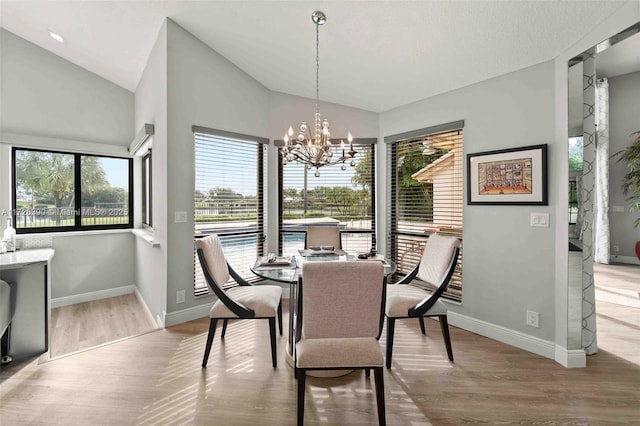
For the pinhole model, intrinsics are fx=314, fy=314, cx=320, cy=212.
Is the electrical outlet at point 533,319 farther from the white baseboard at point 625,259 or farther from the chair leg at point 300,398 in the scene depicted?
the white baseboard at point 625,259

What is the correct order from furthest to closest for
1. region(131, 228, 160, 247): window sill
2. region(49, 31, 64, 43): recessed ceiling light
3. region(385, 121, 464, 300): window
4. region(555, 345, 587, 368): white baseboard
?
region(49, 31, 64, 43): recessed ceiling light, region(385, 121, 464, 300): window, region(131, 228, 160, 247): window sill, region(555, 345, 587, 368): white baseboard

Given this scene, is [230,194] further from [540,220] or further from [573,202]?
[573,202]

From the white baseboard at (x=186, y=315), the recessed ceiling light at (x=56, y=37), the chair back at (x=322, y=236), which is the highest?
the recessed ceiling light at (x=56, y=37)

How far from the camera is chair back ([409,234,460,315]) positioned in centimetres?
250

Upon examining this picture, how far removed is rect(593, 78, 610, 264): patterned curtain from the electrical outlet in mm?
4808

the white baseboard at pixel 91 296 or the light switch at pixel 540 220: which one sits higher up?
the light switch at pixel 540 220

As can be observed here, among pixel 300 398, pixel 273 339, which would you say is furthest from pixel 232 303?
pixel 300 398

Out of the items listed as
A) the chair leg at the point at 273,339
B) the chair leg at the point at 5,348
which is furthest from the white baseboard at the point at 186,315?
the chair leg at the point at 273,339

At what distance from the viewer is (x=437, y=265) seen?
110 inches

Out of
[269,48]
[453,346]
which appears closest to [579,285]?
[453,346]

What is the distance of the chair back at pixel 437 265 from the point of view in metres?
2.50

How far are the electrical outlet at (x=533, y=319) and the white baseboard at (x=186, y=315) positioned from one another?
318 cm

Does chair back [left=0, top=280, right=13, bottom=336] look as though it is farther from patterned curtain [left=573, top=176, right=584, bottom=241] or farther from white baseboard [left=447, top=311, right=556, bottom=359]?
patterned curtain [left=573, top=176, right=584, bottom=241]

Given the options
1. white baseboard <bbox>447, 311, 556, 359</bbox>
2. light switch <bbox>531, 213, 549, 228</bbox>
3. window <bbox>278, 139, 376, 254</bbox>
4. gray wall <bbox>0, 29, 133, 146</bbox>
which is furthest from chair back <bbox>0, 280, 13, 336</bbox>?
light switch <bbox>531, 213, 549, 228</bbox>
